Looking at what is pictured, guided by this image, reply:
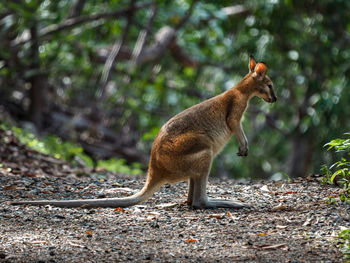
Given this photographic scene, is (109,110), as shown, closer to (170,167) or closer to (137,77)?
(137,77)

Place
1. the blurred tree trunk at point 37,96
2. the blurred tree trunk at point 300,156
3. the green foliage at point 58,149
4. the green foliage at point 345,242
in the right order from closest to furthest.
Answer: the green foliage at point 345,242 → the green foliage at point 58,149 → the blurred tree trunk at point 37,96 → the blurred tree trunk at point 300,156

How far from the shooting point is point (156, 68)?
12289 mm

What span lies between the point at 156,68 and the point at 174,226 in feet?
27.3

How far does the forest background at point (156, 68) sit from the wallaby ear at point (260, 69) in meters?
3.99

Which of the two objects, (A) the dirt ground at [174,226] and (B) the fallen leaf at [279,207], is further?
(B) the fallen leaf at [279,207]

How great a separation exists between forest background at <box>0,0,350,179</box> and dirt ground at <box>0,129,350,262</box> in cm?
351

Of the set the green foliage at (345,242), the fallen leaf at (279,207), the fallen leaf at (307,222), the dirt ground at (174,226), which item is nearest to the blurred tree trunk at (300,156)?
the dirt ground at (174,226)

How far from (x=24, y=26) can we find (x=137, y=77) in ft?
8.42

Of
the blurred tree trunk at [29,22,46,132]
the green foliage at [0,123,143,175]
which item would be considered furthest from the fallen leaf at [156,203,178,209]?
the blurred tree trunk at [29,22,46,132]

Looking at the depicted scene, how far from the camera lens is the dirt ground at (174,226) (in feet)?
11.7

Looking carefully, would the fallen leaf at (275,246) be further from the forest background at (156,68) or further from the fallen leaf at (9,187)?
the forest background at (156,68)

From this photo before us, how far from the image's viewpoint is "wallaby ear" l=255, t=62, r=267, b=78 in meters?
5.46

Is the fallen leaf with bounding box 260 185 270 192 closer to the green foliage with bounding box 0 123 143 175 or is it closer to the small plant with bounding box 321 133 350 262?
the small plant with bounding box 321 133 350 262

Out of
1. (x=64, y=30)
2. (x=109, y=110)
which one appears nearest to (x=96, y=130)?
(x=109, y=110)
